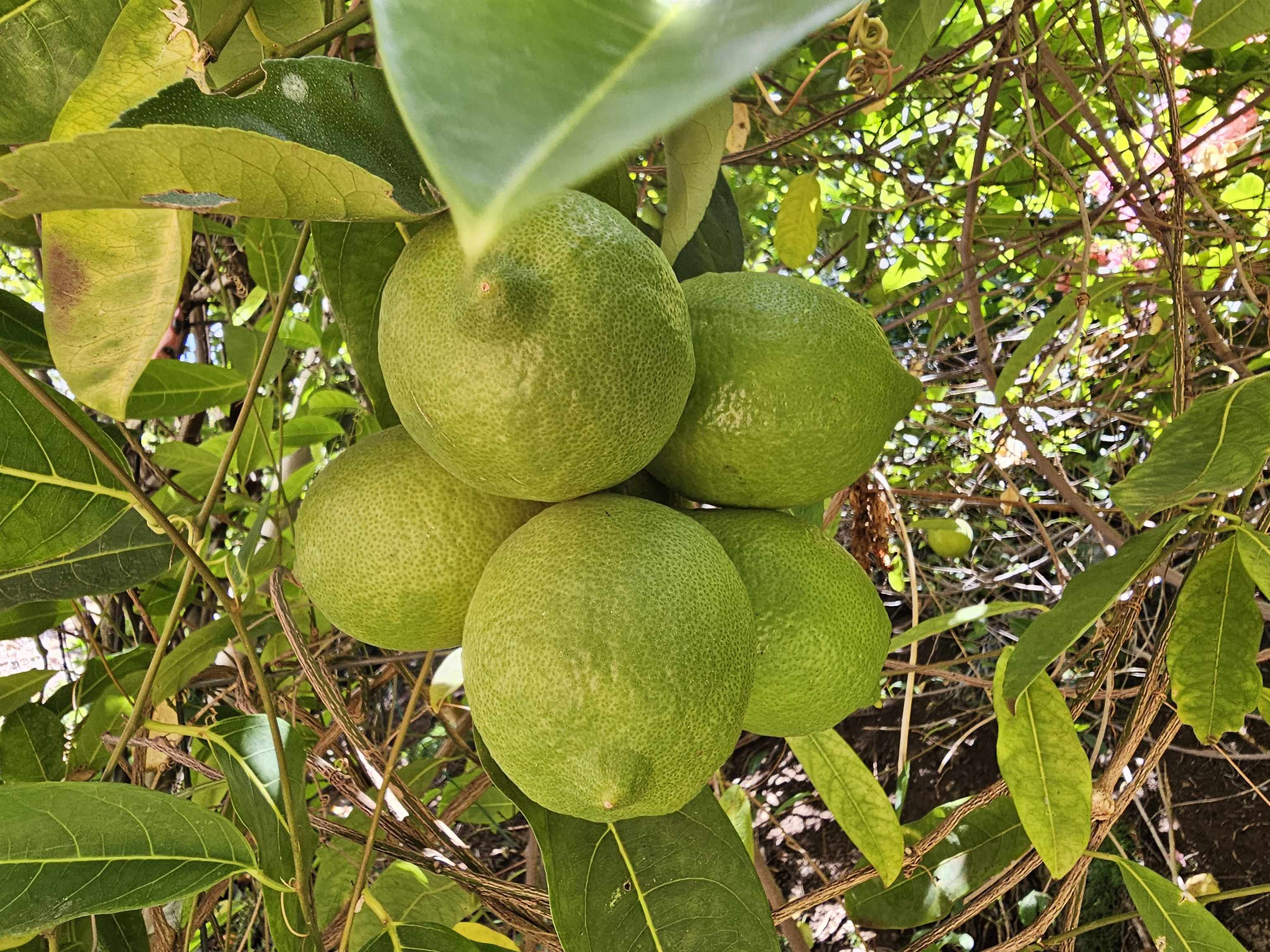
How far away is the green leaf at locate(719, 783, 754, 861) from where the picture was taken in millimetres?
973

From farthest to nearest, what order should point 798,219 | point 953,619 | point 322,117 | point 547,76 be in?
point 798,219, point 953,619, point 322,117, point 547,76

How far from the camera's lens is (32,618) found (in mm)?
1080

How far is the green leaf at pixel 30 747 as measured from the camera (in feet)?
3.17

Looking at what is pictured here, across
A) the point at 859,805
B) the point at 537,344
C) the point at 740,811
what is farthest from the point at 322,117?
the point at 740,811

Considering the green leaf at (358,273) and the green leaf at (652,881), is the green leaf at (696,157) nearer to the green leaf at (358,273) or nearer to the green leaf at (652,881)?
the green leaf at (358,273)

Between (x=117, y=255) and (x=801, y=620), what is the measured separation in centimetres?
47

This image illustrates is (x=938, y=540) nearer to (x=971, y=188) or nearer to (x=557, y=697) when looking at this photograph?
(x=971, y=188)

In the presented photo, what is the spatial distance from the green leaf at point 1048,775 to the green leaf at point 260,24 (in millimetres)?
695

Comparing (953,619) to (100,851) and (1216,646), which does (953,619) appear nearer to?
(1216,646)

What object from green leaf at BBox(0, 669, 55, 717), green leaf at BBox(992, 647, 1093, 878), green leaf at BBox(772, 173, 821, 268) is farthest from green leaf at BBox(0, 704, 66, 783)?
green leaf at BBox(772, 173, 821, 268)

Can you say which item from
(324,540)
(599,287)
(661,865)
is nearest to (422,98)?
(599,287)

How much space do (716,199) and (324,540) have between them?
458 millimetres

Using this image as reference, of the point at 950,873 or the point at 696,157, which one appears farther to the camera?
the point at 950,873

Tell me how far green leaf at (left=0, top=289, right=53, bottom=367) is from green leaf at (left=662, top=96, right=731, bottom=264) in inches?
23.4
